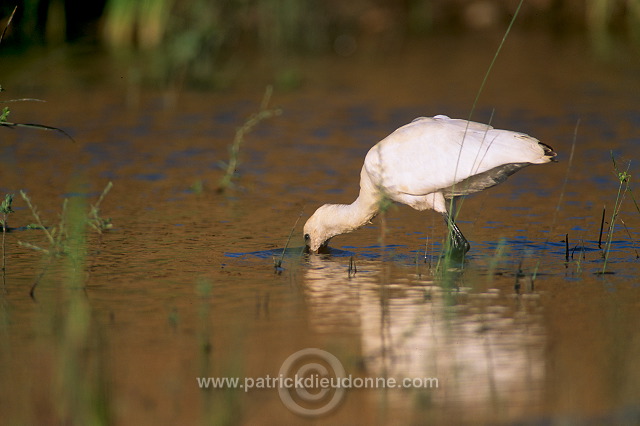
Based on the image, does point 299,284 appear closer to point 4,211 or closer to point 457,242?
point 457,242

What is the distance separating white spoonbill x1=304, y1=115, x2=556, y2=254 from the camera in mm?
6391

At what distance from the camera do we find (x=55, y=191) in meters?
8.91

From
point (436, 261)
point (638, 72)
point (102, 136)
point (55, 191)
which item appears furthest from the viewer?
point (638, 72)

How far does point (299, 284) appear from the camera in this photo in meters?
6.05

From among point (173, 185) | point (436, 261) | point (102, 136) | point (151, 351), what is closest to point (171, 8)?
point (102, 136)

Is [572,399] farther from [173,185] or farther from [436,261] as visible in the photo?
[173,185]

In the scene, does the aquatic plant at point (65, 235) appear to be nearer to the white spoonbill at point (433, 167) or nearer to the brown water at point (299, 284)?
the brown water at point (299, 284)

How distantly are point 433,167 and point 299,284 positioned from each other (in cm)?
122

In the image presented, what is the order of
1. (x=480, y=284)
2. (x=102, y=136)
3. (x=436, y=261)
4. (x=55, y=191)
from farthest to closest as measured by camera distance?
1. (x=102, y=136)
2. (x=55, y=191)
3. (x=436, y=261)
4. (x=480, y=284)

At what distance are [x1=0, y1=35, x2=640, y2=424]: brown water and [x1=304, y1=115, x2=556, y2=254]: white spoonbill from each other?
0.25 meters

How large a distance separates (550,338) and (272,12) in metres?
13.6

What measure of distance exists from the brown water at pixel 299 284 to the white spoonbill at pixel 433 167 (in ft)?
0.81

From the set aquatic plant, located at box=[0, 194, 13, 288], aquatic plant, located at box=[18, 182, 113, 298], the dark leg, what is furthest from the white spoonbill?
aquatic plant, located at box=[0, 194, 13, 288]

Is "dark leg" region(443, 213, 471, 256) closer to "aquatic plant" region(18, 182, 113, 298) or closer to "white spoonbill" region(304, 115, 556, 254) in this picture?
"white spoonbill" region(304, 115, 556, 254)
